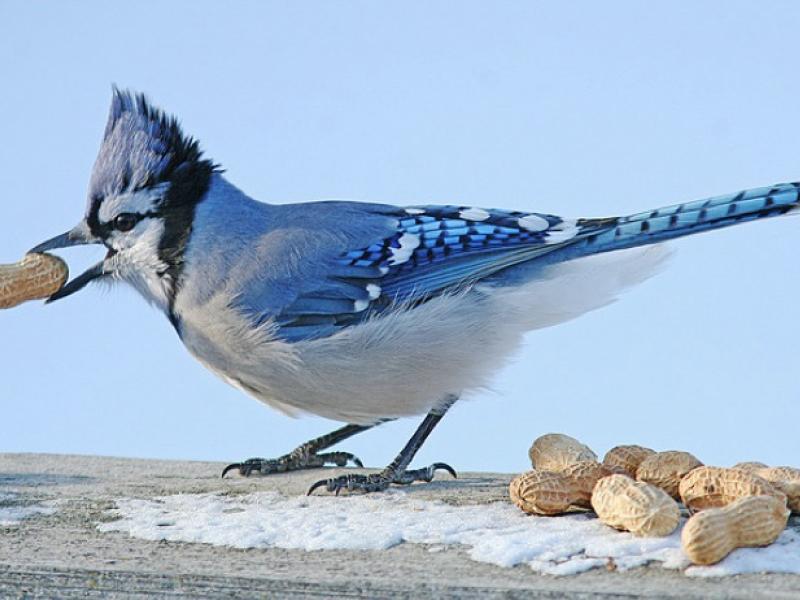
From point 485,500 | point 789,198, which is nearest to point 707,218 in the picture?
point 789,198

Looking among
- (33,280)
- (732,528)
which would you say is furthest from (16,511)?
(732,528)

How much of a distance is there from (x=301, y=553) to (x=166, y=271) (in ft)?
2.92

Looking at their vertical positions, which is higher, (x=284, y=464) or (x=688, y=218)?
(x=688, y=218)

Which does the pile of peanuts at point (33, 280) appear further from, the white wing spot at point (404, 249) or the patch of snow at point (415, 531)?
the white wing spot at point (404, 249)

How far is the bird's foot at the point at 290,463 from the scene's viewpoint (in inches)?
105

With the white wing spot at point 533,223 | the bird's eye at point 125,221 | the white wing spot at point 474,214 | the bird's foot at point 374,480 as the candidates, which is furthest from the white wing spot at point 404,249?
the bird's eye at point 125,221

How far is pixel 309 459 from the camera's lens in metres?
2.71

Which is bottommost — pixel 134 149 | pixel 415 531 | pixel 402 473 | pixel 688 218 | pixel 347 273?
pixel 415 531

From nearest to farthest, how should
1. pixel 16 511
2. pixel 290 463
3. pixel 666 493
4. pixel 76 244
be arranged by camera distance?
1. pixel 666 493
2. pixel 16 511
3. pixel 76 244
4. pixel 290 463

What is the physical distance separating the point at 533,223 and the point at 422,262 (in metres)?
0.25

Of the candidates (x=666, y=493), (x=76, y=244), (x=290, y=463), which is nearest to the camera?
(x=666, y=493)

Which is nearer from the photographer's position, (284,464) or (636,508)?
(636,508)

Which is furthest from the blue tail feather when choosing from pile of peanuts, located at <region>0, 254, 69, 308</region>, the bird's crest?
pile of peanuts, located at <region>0, 254, 69, 308</region>

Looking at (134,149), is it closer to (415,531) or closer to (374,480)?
(374,480)
